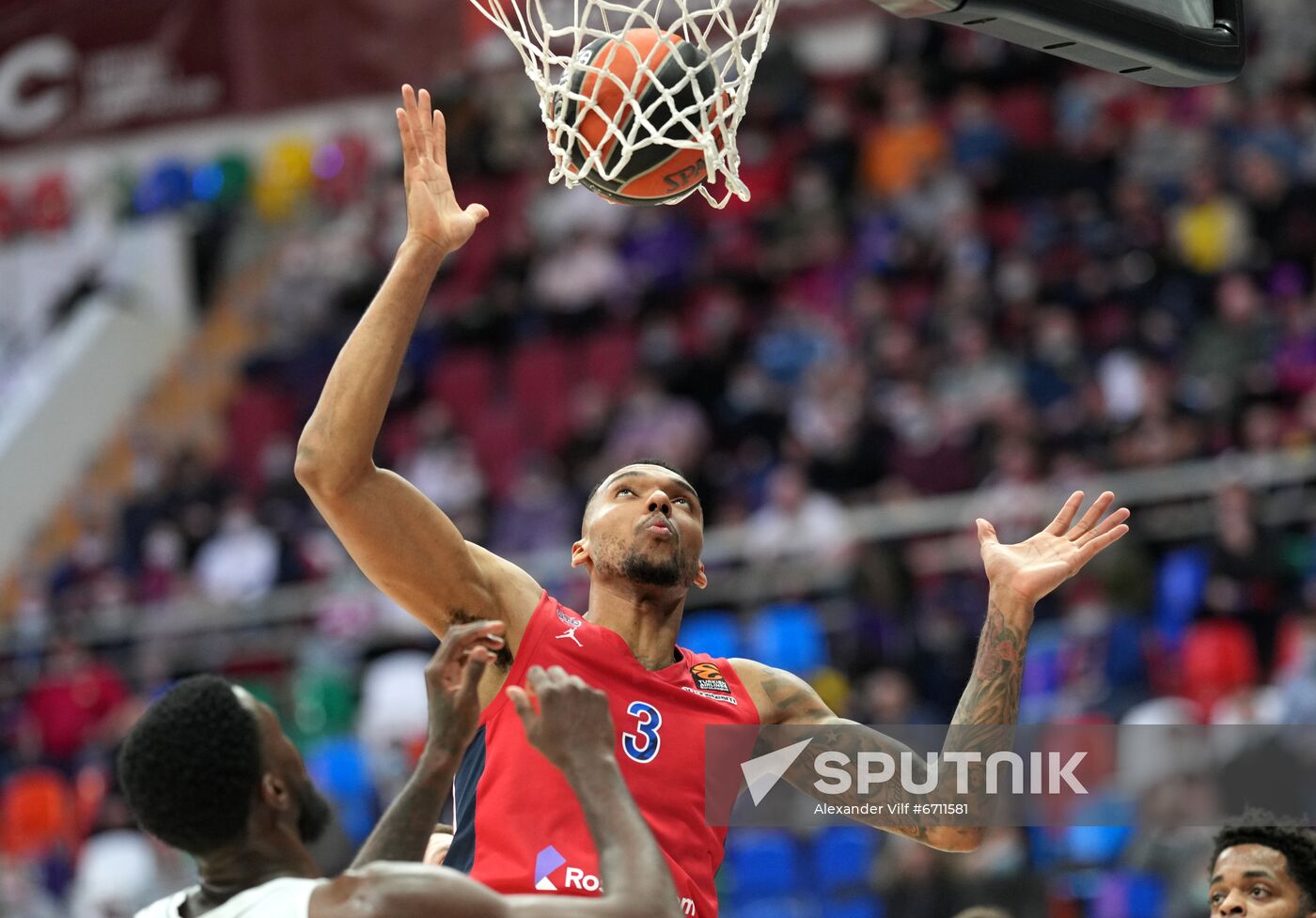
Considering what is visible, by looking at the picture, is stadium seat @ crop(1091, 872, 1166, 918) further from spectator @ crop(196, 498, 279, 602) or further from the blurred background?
spectator @ crop(196, 498, 279, 602)

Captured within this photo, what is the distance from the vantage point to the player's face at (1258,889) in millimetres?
4473

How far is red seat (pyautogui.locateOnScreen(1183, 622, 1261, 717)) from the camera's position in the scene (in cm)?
941

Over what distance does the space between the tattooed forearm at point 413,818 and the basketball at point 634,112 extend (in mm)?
1930

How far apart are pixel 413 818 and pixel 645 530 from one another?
59.6 inches

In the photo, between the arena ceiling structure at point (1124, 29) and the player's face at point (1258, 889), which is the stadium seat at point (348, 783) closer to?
the player's face at point (1258, 889)

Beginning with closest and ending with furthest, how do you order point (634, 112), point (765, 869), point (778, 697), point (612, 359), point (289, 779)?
point (289, 779) → point (634, 112) → point (778, 697) → point (765, 869) → point (612, 359)

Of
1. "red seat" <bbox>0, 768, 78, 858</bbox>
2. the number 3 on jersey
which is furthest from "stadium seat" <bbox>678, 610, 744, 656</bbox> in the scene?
the number 3 on jersey

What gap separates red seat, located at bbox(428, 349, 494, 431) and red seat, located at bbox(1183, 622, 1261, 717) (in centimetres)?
746

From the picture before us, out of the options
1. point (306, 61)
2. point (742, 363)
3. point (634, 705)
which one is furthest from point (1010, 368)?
point (634, 705)

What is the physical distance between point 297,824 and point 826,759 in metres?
1.89

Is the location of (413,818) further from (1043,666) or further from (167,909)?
(1043,666)

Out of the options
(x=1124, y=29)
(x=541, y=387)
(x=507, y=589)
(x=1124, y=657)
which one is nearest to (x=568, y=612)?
(x=507, y=589)

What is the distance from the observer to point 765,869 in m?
9.20

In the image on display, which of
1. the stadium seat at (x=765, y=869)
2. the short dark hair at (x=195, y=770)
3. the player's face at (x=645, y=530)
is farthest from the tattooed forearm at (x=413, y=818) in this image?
the stadium seat at (x=765, y=869)
